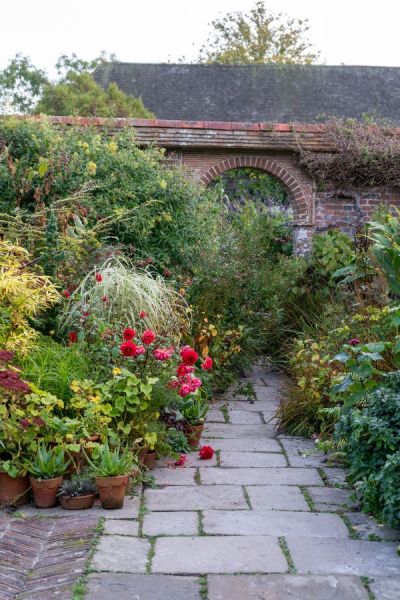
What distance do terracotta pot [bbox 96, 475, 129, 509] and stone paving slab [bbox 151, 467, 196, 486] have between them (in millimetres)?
506

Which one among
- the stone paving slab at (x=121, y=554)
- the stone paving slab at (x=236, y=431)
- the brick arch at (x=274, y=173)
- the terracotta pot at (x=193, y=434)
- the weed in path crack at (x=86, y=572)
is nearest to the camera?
the weed in path crack at (x=86, y=572)

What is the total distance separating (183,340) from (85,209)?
1.36 meters

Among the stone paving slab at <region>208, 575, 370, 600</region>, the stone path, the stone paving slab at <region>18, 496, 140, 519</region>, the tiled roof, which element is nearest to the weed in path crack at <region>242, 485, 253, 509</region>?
the stone path

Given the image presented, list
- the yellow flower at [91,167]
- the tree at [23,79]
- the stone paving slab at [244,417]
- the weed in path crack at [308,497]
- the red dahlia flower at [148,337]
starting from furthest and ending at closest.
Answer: the tree at [23,79] → the yellow flower at [91,167] → the stone paving slab at [244,417] → the red dahlia flower at [148,337] → the weed in path crack at [308,497]

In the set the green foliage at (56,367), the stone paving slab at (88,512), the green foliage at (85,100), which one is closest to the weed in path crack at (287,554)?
the stone paving slab at (88,512)

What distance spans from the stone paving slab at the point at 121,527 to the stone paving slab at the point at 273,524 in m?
0.33

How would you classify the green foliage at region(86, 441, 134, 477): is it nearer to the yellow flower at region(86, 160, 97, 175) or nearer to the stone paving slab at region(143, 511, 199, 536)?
the stone paving slab at region(143, 511, 199, 536)

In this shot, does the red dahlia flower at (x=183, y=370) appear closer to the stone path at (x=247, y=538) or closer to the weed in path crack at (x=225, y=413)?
the stone path at (x=247, y=538)

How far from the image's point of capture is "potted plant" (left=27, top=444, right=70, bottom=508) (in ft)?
12.7

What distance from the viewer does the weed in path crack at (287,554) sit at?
3145 mm

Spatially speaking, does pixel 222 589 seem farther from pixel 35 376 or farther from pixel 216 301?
pixel 216 301

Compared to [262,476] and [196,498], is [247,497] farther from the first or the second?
[262,476]

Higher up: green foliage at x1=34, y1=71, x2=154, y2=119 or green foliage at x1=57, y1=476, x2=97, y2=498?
green foliage at x1=34, y1=71, x2=154, y2=119

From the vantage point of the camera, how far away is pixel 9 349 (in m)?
4.53
